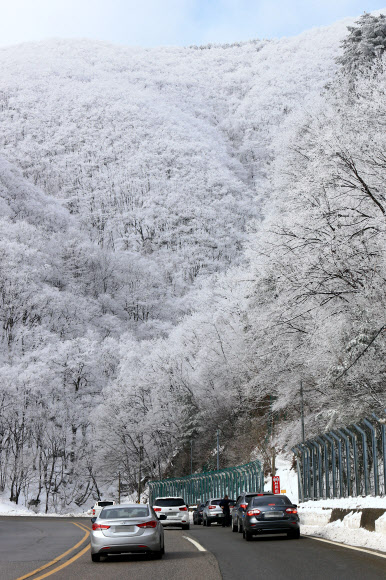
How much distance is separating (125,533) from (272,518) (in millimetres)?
6214

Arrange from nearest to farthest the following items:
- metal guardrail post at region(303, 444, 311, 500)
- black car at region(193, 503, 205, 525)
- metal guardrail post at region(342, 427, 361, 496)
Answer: metal guardrail post at region(342, 427, 361, 496) < metal guardrail post at region(303, 444, 311, 500) < black car at region(193, 503, 205, 525)

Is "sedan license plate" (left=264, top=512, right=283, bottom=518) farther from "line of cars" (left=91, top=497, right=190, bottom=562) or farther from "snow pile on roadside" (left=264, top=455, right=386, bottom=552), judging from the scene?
"line of cars" (left=91, top=497, right=190, bottom=562)

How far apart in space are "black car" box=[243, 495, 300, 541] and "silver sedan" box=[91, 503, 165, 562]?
17.3ft

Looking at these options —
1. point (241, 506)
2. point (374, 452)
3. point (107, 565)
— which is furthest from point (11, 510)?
point (107, 565)

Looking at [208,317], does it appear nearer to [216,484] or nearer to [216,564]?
[216,484]

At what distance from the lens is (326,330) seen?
2823 centimetres

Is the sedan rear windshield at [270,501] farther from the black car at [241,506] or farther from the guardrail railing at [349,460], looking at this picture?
the guardrail railing at [349,460]

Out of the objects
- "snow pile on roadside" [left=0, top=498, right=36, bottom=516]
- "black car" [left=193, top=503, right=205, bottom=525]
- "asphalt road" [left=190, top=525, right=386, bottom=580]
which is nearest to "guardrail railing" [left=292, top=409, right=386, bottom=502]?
"asphalt road" [left=190, top=525, right=386, bottom=580]

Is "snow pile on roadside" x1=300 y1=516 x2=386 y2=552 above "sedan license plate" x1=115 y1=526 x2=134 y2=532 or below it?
below

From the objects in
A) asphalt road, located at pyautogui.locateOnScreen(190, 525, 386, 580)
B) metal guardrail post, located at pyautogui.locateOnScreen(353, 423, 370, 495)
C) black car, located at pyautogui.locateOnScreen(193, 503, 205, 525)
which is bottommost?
asphalt road, located at pyautogui.locateOnScreen(190, 525, 386, 580)

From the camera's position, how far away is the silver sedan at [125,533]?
15.1 m

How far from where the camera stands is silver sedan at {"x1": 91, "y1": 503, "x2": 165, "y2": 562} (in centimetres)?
1508

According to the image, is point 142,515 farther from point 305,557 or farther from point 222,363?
point 222,363

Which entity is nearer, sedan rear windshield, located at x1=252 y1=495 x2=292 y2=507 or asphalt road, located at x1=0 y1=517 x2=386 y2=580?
asphalt road, located at x1=0 y1=517 x2=386 y2=580
